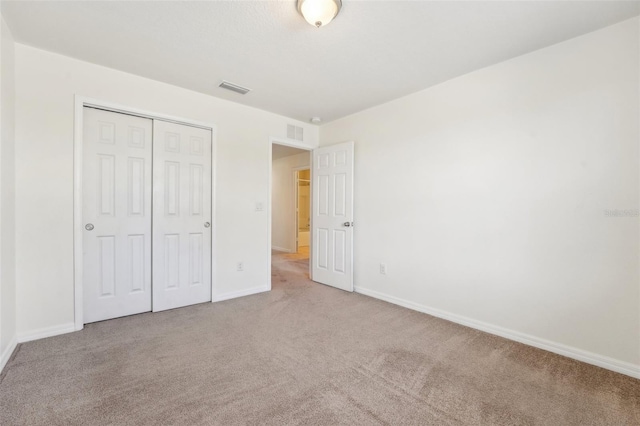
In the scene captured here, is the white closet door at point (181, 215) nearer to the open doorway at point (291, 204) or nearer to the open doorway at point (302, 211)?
the open doorway at point (291, 204)

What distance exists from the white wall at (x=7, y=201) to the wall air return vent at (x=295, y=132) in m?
2.72

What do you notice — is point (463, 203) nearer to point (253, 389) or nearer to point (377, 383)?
point (377, 383)

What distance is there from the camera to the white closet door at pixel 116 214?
2684mm

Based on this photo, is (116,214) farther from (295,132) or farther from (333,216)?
(333,216)

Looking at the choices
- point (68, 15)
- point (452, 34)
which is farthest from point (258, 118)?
point (452, 34)

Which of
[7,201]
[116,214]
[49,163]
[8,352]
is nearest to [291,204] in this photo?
[116,214]

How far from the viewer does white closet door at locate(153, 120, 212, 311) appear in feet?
10.0

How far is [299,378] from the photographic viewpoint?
74.3 inches

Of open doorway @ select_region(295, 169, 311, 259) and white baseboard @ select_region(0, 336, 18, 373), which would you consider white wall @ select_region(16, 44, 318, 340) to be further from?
open doorway @ select_region(295, 169, 311, 259)

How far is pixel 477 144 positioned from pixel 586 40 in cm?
100

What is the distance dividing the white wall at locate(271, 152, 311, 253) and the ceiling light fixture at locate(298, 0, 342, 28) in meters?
4.94

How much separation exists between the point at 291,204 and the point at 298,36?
5211 millimetres

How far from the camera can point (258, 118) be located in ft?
12.3

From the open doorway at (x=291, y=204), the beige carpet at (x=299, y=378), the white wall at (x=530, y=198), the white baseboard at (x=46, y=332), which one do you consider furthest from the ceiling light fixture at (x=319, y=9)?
the open doorway at (x=291, y=204)
